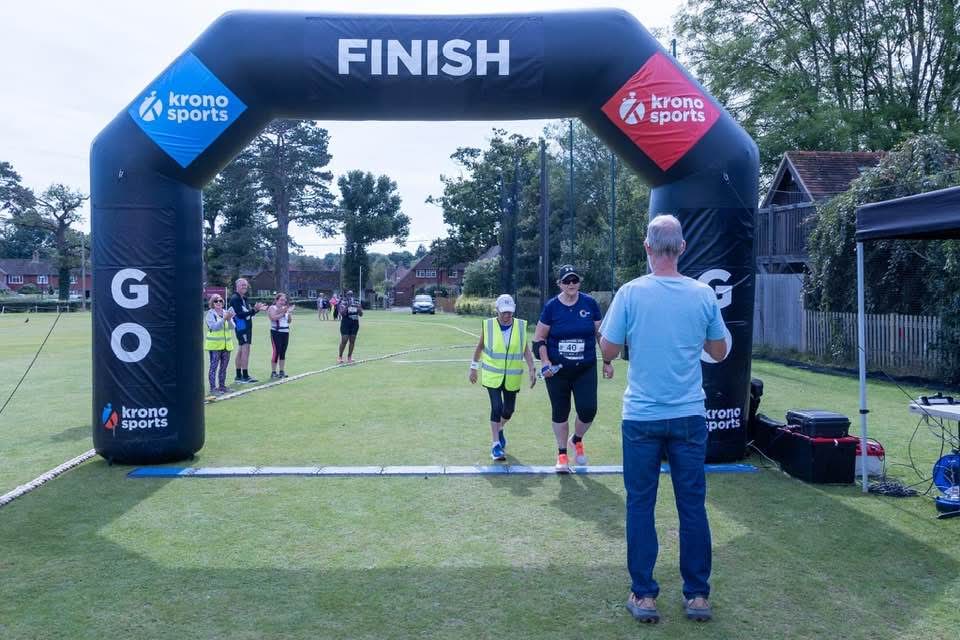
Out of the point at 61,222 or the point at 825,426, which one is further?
the point at 61,222

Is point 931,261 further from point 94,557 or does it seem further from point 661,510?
point 94,557

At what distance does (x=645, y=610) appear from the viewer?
166 inches

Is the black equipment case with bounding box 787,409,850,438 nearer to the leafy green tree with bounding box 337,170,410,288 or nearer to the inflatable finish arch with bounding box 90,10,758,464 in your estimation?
the inflatable finish arch with bounding box 90,10,758,464

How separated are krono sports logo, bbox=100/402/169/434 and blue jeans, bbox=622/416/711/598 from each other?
5.24 metres

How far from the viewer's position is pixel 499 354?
811 centimetres

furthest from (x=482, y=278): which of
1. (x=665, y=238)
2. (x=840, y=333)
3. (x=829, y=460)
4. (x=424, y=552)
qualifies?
(x=665, y=238)

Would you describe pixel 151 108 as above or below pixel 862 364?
above

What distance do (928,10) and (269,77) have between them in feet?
97.6

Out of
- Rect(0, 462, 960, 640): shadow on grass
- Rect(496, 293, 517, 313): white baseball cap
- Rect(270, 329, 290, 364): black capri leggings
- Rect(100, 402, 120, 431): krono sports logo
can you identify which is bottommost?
Rect(0, 462, 960, 640): shadow on grass

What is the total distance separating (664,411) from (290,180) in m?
60.2

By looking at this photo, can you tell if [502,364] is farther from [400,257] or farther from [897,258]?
[400,257]

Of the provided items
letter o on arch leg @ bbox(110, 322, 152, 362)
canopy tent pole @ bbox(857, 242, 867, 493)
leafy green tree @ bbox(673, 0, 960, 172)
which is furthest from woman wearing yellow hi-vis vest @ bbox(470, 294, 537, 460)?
leafy green tree @ bbox(673, 0, 960, 172)

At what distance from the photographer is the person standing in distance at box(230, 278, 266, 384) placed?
14.0 meters

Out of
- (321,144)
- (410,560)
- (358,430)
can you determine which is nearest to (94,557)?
(410,560)
